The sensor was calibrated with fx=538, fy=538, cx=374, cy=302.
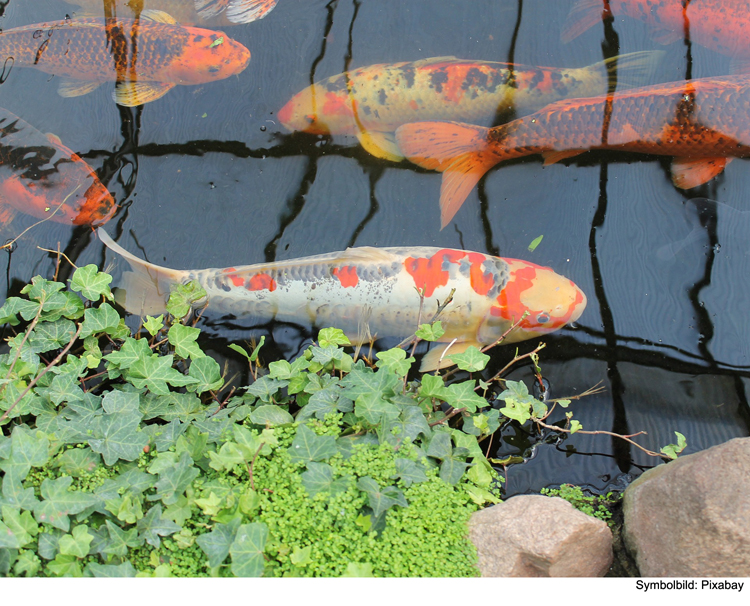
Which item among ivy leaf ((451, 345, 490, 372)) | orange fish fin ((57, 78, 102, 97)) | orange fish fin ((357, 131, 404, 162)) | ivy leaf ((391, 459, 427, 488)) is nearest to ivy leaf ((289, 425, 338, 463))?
ivy leaf ((391, 459, 427, 488))

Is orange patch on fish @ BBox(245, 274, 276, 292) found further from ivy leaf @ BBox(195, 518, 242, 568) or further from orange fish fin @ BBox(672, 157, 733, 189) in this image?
orange fish fin @ BBox(672, 157, 733, 189)

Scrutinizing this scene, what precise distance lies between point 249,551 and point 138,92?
3479mm

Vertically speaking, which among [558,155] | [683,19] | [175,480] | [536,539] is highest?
[683,19]

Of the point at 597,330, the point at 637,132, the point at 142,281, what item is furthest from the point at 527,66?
the point at 142,281

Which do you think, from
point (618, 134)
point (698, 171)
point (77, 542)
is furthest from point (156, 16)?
point (698, 171)

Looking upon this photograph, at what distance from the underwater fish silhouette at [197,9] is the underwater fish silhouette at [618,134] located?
174 cm

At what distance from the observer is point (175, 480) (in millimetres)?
2424

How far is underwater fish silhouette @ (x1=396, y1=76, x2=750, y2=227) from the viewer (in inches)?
144

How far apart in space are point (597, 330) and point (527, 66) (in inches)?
79.1

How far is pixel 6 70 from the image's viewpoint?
418 centimetres

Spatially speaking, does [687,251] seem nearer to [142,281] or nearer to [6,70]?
[142,281]

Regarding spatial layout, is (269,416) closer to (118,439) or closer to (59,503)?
(118,439)

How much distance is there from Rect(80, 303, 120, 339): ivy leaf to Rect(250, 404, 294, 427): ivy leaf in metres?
1.10

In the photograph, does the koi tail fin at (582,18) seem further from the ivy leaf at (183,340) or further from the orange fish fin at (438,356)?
the ivy leaf at (183,340)
